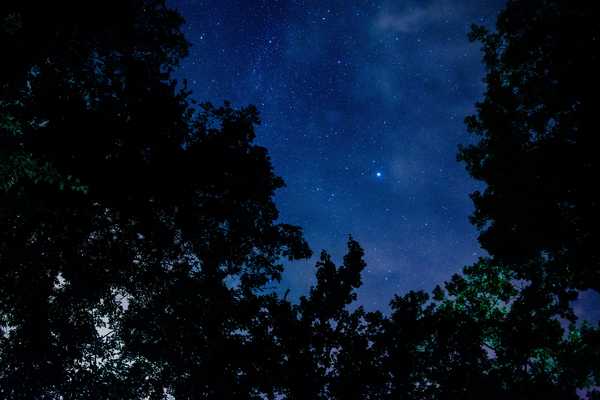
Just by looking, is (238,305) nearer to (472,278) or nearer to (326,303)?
(326,303)

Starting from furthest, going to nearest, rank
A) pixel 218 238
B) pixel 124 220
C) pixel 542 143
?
pixel 218 238, pixel 124 220, pixel 542 143

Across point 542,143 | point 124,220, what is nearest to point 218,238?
point 124,220

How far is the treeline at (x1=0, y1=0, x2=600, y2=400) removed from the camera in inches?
382

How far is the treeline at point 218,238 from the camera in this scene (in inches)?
382

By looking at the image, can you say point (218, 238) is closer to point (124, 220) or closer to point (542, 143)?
point (124, 220)

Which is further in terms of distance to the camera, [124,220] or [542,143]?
[124,220]

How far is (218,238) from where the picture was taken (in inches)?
544

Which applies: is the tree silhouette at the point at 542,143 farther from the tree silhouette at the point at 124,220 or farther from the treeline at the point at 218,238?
the tree silhouette at the point at 124,220

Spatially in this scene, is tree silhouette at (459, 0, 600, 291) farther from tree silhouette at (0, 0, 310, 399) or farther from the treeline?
tree silhouette at (0, 0, 310, 399)

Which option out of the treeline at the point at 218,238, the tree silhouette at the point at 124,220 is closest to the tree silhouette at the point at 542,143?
the treeline at the point at 218,238

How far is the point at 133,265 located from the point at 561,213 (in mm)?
13634

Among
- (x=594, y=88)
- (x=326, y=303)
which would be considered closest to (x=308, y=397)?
(x=326, y=303)

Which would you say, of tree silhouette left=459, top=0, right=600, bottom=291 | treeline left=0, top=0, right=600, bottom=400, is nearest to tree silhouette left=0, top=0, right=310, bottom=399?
treeline left=0, top=0, right=600, bottom=400

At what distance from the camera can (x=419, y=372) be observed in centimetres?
1482
